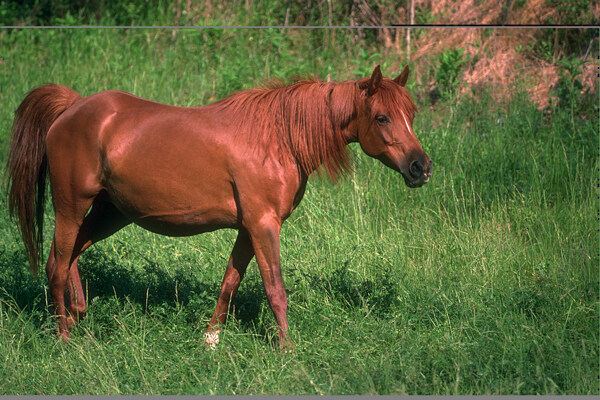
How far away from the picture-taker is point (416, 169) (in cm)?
432

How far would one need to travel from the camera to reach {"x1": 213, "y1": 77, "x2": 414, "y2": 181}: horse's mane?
448cm

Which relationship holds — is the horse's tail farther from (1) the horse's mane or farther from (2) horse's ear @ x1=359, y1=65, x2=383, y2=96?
(2) horse's ear @ x1=359, y1=65, x2=383, y2=96

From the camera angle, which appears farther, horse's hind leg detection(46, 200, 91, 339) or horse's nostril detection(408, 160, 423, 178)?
horse's hind leg detection(46, 200, 91, 339)

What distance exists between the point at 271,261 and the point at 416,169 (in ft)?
3.34

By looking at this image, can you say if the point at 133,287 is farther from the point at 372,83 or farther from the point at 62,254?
the point at 372,83

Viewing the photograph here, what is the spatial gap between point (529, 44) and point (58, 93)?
6473 mm

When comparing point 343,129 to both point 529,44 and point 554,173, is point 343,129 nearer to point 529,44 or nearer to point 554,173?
point 554,173

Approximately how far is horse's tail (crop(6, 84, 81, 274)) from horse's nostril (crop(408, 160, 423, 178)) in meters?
2.44

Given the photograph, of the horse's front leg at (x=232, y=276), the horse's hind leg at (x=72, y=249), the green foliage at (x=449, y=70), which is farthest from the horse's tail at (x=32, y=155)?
the green foliage at (x=449, y=70)

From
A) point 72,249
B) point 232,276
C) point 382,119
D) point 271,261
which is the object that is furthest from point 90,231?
point 382,119

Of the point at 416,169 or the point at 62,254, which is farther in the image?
the point at 62,254

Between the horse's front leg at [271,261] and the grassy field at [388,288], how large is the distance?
0.60 feet

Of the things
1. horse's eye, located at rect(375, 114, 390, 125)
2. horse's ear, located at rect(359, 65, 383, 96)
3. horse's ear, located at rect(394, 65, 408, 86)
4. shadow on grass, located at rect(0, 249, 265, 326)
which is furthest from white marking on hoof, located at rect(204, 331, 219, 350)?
horse's ear, located at rect(394, 65, 408, 86)

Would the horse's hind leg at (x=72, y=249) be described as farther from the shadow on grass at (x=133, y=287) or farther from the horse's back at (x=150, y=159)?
the horse's back at (x=150, y=159)
